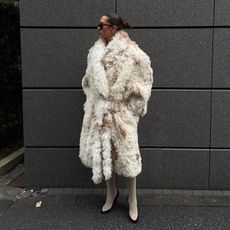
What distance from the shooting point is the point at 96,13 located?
189 inches

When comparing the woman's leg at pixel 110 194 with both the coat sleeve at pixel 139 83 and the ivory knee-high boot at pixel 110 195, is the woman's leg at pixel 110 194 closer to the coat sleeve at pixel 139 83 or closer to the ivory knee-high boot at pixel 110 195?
the ivory knee-high boot at pixel 110 195

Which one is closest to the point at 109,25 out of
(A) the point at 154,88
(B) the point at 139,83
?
(B) the point at 139,83

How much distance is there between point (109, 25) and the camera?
4129 millimetres

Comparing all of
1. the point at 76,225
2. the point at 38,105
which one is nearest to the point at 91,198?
the point at 76,225

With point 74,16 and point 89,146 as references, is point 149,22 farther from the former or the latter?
point 89,146

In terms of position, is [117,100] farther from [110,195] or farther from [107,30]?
[110,195]

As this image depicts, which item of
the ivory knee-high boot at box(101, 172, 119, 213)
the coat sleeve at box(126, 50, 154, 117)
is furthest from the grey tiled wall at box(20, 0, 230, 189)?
the coat sleeve at box(126, 50, 154, 117)

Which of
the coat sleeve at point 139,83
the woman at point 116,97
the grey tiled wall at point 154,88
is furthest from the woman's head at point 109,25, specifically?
the grey tiled wall at point 154,88

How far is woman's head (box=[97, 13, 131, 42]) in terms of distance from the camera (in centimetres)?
412

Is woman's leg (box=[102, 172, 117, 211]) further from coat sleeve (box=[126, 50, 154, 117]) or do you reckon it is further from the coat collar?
the coat collar

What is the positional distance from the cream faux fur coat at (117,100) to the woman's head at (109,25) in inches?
2.2

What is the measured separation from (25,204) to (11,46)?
110 inches

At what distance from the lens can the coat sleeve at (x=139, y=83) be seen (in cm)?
407

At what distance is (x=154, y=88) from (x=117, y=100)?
928 mm
